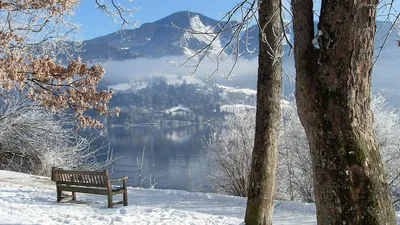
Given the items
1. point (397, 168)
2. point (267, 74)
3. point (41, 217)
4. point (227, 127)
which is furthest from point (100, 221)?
point (227, 127)

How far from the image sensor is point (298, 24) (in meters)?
2.84

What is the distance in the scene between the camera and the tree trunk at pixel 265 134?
5617mm

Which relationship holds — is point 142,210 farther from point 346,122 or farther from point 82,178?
point 346,122

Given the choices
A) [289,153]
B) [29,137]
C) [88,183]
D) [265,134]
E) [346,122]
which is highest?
→ [346,122]

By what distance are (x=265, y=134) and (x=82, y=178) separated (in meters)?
5.13

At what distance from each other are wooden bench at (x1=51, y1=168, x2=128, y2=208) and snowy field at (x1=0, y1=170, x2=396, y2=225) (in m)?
0.32

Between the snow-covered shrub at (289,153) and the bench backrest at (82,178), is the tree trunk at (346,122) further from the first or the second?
the snow-covered shrub at (289,153)

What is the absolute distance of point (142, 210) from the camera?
7.82 metres

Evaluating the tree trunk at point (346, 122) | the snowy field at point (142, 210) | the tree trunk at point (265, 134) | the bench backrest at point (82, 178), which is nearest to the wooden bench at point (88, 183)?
the bench backrest at point (82, 178)

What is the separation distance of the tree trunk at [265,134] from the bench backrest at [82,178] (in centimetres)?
407

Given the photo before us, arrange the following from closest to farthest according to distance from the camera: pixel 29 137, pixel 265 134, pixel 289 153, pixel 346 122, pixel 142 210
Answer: pixel 346 122 → pixel 265 134 → pixel 142 210 → pixel 29 137 → pixel 289 153

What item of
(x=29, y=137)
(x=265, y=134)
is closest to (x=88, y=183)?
(x=265, y=134)

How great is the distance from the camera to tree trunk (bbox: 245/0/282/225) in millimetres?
5617

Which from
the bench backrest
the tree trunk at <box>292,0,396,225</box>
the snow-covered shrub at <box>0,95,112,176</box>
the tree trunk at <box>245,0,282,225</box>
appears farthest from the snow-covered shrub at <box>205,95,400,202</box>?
the tree trunk at <box>292,0,396,225</box>
